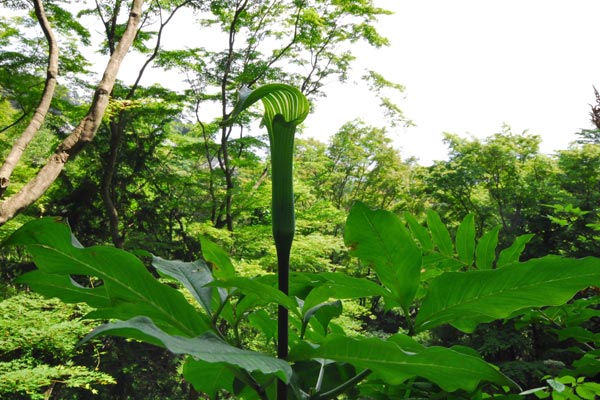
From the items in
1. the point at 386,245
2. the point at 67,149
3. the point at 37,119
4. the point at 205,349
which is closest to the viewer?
the point at 205,349

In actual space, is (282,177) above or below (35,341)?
above

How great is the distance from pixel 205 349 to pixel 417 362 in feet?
0.45

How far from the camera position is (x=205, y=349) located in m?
0.20

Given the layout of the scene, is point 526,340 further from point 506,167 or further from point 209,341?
point 209,341

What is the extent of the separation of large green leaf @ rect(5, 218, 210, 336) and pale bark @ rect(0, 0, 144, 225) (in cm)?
321

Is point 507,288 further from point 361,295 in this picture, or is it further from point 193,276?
point 193,276

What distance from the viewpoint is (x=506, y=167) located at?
741 centimetres

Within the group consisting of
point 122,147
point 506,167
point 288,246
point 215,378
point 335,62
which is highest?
point 335,62

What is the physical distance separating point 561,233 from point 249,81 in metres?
5.64

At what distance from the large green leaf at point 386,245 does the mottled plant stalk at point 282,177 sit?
53 mm

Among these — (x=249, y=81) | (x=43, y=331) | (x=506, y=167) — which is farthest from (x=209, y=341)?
(x=506, y=167)

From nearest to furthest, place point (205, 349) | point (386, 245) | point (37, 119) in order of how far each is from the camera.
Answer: point (205, 349) < point (386, 245) < point (37, 119)

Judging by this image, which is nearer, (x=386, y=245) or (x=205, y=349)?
(x=205, y=349)

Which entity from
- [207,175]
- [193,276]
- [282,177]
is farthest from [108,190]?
[282,177]
